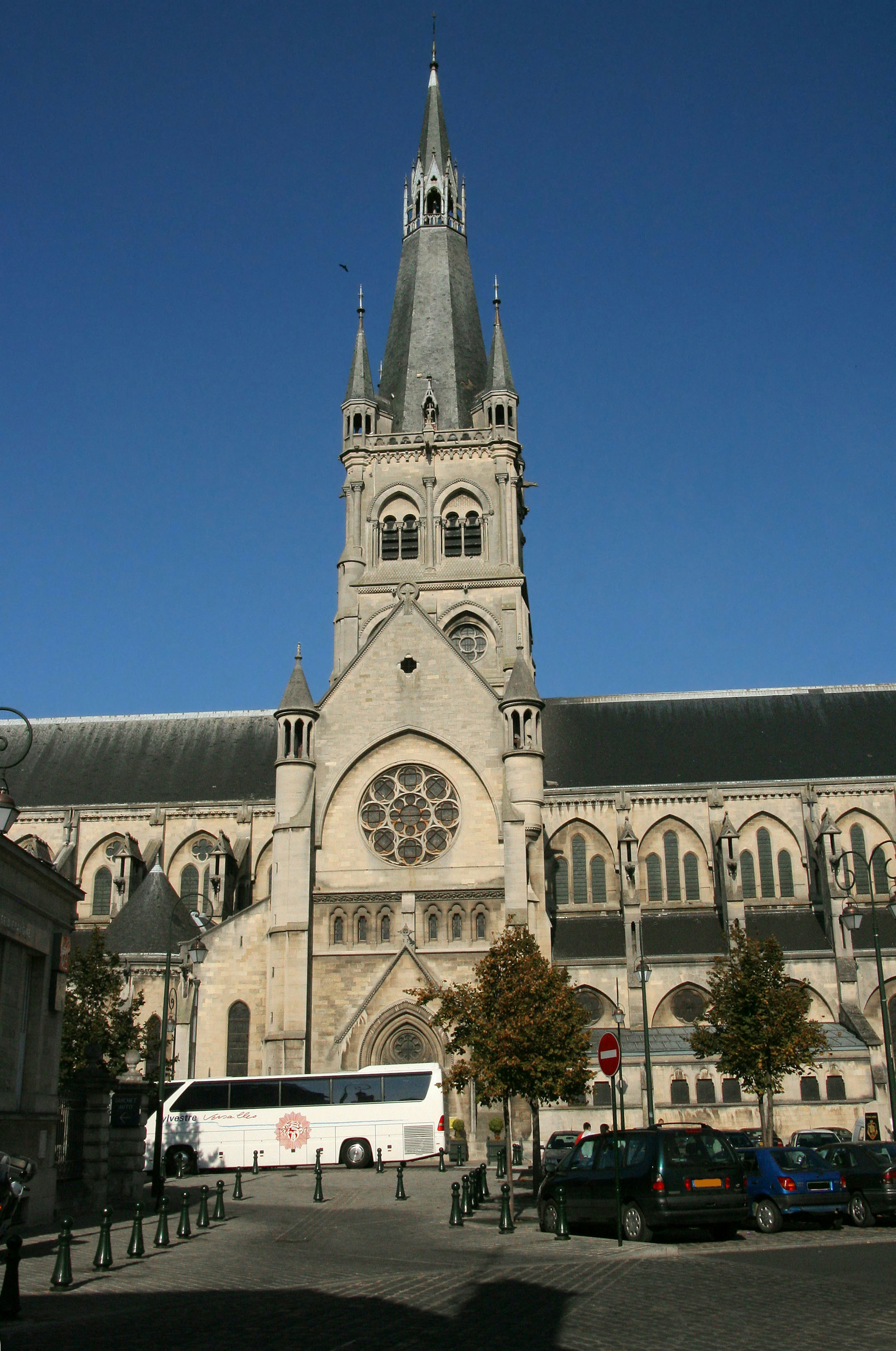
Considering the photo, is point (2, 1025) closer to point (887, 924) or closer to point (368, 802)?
point (368, 802)

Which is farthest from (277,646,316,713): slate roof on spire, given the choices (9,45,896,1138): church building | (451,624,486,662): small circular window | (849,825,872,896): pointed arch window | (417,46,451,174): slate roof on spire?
(417,46,451,174): slate roof on spire

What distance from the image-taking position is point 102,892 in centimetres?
4850

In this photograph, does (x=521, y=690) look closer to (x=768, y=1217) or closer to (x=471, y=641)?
(x=471, y=641)

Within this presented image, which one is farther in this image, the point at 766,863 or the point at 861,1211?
the point at 766,863

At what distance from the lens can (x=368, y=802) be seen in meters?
39.2

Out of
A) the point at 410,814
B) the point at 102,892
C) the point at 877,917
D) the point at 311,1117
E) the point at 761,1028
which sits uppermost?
the point at 410,814

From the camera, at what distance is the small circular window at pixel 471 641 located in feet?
162

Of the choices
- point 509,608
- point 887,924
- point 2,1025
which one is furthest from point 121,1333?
point 509,608

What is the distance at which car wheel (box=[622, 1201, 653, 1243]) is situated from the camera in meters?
16.1

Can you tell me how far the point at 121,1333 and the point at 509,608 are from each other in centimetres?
3982

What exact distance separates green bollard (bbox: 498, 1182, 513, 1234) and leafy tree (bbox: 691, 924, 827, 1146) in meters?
16.1

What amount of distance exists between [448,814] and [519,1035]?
13263 millimetres

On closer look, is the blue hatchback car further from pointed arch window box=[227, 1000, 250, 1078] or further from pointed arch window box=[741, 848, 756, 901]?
pointed arch window box=[741, 848, 756, 901]

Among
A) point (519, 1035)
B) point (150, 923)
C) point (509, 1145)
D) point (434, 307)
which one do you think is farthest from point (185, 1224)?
point (434, 307)
